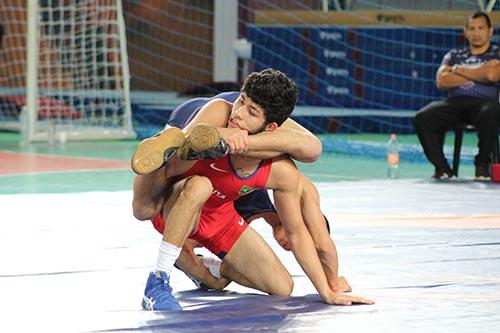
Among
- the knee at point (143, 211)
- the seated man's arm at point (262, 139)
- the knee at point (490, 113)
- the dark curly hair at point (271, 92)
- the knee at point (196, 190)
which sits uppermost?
the dark curly hair at point (271, 92)

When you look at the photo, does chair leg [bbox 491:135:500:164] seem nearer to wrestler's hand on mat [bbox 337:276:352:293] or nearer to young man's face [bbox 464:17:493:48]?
young man's face [bbox 464:17:493:48]

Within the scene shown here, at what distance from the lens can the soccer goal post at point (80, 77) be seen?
14688 mm

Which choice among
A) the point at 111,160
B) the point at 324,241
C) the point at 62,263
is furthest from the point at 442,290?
the point at 111,160

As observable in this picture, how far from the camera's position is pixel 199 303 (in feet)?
17.3

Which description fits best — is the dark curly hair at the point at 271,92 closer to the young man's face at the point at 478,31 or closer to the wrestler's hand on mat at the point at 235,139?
the wrestler's hand on mat at the point at 235,139

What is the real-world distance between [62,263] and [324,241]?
4.60ft

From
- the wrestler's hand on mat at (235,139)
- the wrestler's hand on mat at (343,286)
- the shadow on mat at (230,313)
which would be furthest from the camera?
the wrestler's hand on mat at (343,286)

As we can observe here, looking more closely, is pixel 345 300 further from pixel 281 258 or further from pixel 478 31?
pixel 478 31

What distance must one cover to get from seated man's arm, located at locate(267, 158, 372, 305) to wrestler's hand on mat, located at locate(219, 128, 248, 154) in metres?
0.30

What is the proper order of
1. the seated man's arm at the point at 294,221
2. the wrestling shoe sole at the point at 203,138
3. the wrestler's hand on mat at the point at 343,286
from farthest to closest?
the wrestler's hand on mat at the point at 343,286 → the seated man's arm at the point at 294,221 → the wrestling shoe sole at the point at 203,138

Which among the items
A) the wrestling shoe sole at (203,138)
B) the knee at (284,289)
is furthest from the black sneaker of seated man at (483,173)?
the wrestling shoe sole at (203,138)

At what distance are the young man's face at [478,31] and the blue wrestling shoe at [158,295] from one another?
5.93 meters

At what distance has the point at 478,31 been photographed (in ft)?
34.4

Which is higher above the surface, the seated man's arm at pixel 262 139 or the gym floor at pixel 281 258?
the seated man's arm at pixel 262 139
